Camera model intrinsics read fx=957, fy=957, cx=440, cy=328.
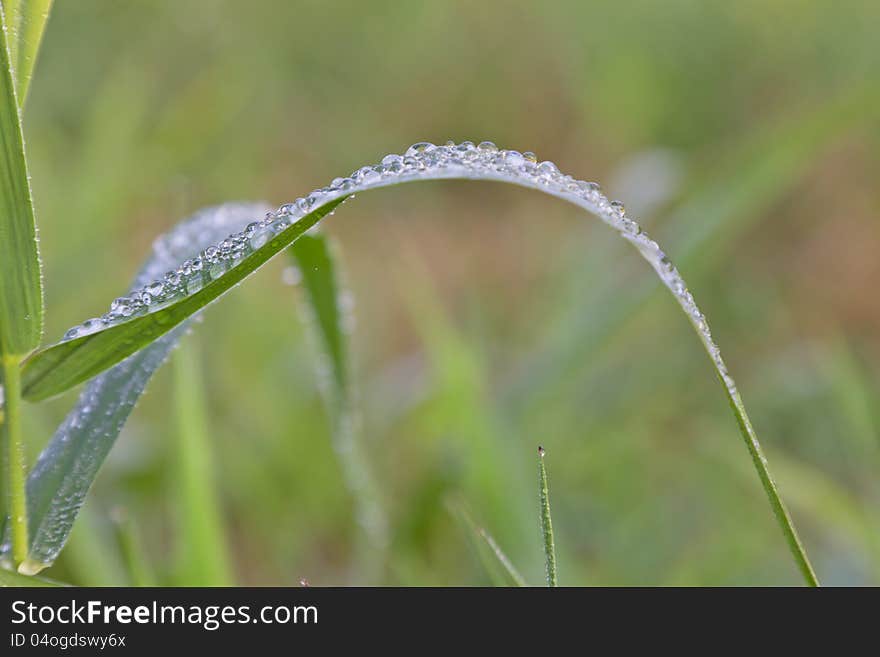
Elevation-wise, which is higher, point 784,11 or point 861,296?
point 784,11

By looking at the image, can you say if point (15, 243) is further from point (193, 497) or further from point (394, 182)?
point (193, 497)

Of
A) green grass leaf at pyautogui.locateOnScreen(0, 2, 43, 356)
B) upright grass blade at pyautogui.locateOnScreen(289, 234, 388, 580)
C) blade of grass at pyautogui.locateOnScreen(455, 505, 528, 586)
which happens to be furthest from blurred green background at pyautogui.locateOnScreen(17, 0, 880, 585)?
green grass leaf at pyautogui.locateOnScreen(0, 2, 43, 356)

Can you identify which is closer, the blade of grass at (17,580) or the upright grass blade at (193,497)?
the blade of grass at (17,580)

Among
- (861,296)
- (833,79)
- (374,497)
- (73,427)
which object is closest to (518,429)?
(374,497)

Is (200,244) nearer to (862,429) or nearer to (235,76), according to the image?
(862,429)

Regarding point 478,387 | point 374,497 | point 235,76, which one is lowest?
point 374,497

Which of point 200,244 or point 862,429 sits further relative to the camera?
point 862,429

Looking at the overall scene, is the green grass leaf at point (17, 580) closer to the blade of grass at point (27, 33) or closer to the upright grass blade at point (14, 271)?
the upright grass blade at point (14, 271)

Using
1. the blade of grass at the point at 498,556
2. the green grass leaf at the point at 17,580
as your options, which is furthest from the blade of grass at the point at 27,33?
the blade of grass at the point at 498,556
